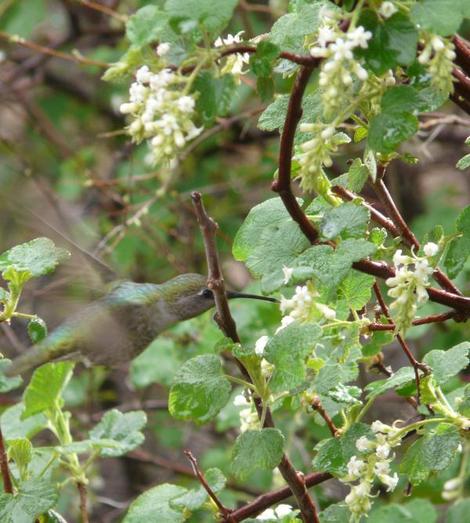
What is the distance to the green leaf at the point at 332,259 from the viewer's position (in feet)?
4.11

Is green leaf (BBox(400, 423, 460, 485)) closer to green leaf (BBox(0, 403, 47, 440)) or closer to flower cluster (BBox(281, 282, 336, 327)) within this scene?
flower cluster (BBox(281, 282, 336, 327))

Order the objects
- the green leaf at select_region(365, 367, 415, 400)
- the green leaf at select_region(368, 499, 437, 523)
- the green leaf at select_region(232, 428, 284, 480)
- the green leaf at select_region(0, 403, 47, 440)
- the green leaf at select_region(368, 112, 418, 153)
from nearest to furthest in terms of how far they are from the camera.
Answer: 1. the green leaf at select_region(368, 112, 418, 153)
2. the green leaf at select_region(232, 428, 284, 480)
3. the green leaf at select_region(365, 367, 415, 400)
4. the green leaf at select_region(368, 499, 437, 523)
5. the green leaf at select_region(0, 403, 47, 440)

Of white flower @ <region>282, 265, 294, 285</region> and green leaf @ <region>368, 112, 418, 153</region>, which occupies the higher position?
green leaf @ <region>368, 112, 418, 153</region>

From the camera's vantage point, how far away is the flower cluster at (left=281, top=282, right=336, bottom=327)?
1.30 m

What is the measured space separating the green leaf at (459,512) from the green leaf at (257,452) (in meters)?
0.52

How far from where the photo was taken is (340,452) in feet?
4.67

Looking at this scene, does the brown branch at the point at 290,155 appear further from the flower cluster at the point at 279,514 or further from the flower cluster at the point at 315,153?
the flower cluster at the point at 279,514

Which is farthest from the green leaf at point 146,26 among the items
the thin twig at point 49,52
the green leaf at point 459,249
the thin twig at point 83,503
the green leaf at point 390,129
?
the thin twig at point 49,52

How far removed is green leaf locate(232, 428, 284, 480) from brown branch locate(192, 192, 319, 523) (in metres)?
0.04

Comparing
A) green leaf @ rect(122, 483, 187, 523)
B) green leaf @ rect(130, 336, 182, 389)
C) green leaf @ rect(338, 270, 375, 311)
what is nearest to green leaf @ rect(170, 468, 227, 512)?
green leaf @ rect(122, 483, 187, 523)

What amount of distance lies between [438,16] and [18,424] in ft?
4.19

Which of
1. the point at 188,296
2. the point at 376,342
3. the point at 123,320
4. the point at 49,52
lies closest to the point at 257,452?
the point at 376,342

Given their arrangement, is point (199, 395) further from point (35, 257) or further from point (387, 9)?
point (387, 9)

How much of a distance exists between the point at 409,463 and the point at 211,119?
58 centimetres
